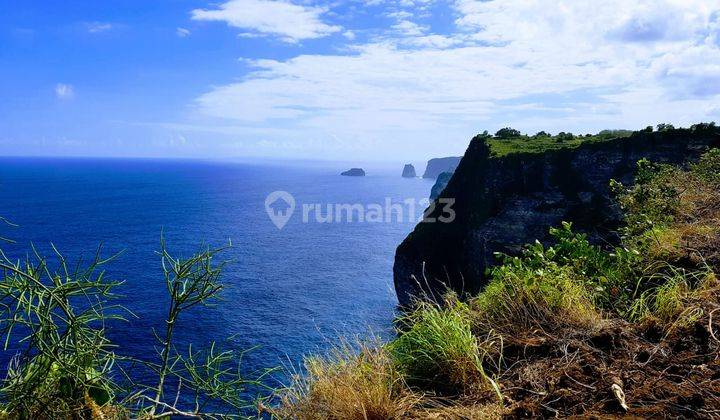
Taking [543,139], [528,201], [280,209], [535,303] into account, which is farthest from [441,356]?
[280,209]

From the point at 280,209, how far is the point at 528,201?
103 meters

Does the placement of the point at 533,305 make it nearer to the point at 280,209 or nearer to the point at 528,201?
the point at 528,201

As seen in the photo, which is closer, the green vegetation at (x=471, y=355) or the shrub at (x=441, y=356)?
the green vegetation at (x=471, y=355)

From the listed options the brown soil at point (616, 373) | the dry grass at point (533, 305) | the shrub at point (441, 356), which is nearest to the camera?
the brown soil at point (616, 373)

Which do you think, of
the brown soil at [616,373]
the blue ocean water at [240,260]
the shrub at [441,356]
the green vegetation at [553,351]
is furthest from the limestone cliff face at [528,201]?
the shrub at [441,356]

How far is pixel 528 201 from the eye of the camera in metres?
52.4

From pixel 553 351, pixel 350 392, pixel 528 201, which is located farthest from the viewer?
pixel 528 201

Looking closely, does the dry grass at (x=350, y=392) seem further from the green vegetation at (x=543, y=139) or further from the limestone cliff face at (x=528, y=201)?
the green vegetation at (x=543, y=139)

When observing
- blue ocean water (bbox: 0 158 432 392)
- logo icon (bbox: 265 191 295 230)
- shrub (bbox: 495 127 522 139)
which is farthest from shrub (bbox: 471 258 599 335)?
logo icon (bbox: 265 191 295 230)

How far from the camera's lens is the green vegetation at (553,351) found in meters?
3.44

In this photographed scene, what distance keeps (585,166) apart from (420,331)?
55921 mm

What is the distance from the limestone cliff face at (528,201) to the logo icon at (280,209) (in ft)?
192

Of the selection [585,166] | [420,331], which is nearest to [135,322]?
[420,331]

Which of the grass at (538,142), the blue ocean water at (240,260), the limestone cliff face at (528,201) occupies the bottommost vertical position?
the blue ocean water at (240,260)
